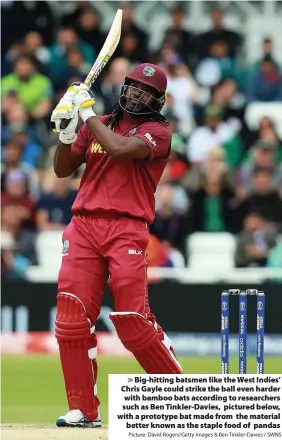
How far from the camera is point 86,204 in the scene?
20.3 feet

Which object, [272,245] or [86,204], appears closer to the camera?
[86,204]

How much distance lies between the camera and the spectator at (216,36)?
1452cm

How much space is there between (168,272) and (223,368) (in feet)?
16.9

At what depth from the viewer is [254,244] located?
12.0 meters

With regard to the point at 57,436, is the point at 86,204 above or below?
above

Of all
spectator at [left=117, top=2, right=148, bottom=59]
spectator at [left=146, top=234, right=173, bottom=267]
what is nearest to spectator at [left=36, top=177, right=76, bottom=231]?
spectator at [left=146, top=234, right=173, bottom=267]

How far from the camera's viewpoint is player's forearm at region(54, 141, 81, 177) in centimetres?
630

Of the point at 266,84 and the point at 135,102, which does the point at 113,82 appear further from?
the point at 135,102

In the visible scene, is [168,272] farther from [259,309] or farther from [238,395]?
[238,395]

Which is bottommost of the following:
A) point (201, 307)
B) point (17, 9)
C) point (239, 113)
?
point (201, 307)

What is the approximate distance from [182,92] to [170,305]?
3.67m

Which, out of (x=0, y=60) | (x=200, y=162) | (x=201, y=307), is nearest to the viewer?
(x=201, y=307)

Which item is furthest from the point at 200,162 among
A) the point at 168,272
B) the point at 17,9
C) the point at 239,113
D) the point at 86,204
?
the point at 86,204

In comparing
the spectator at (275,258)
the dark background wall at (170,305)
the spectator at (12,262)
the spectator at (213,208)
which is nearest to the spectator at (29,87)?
the spectator at (213,208)
